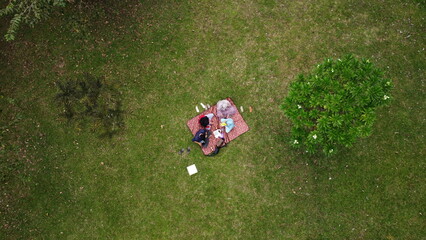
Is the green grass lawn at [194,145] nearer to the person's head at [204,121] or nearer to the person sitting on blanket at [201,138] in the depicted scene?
the person sitting on blanket at [201,138]

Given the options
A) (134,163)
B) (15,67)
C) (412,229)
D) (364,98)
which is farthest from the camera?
(15,67)

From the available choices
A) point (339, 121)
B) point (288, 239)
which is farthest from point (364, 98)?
point (288, 239)

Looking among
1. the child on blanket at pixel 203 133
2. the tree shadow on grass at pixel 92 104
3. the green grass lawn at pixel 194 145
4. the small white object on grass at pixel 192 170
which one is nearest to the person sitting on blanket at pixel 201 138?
the child on blanket at pixel 203 133

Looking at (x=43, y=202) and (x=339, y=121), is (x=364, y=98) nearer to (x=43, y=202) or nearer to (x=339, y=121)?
(x=339, y=121)

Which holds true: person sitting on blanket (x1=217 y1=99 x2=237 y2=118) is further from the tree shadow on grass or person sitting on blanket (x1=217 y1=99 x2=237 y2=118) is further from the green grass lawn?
the tree shadow on grass

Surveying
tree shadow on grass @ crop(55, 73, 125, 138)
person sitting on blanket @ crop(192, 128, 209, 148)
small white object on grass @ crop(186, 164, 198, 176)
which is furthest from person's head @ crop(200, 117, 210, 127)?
tree shadow on grass @ crop(55, 73, 125, 138)

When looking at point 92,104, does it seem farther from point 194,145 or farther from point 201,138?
point 201,138
